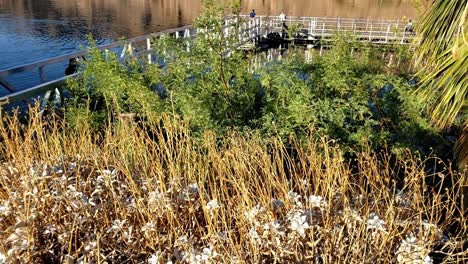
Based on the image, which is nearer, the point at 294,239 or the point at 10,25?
the point at 294,239

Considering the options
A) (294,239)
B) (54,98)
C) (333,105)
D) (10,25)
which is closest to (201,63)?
(333,105)

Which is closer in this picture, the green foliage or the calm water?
the green foliage

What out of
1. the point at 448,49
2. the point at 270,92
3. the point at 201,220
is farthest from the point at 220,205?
the point at 270,92

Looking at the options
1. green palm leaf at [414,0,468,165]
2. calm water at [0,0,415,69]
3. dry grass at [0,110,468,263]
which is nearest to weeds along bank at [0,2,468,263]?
dry grass at [0,110,468,263]

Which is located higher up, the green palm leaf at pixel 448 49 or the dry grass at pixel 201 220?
the green palm leaf at pixel 448 49

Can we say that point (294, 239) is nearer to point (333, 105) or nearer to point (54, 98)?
point (333, 105)

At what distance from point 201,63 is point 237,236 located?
2894 millimetres

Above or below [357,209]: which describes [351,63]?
above

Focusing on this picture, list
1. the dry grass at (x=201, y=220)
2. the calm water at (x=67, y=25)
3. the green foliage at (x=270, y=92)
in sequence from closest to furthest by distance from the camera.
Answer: the dry grass at (x=201, y=220), the green foliage at (x=270, y=92), the calm water at (x=67, y=25)

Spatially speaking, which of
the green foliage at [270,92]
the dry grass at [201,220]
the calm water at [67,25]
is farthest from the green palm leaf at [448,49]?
the calm water at [67,25]

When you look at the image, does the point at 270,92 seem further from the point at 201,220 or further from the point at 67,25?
the point at 67,25

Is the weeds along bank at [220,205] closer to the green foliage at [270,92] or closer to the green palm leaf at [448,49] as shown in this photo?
the green foliage at [270,92]

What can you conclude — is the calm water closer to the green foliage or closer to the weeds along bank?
the green foliage

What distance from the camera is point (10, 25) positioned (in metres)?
24.9
